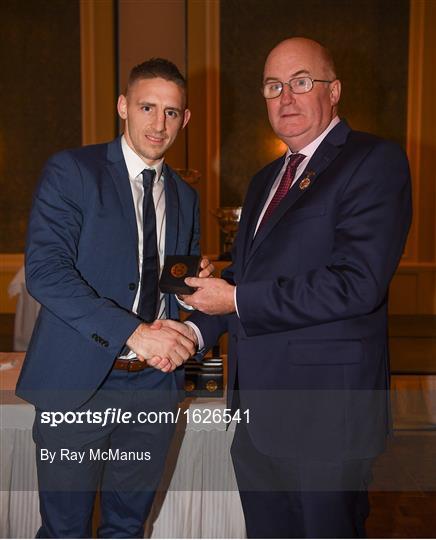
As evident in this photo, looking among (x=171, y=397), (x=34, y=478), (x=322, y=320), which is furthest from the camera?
(x=34, y=478)

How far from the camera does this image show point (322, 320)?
165 cm

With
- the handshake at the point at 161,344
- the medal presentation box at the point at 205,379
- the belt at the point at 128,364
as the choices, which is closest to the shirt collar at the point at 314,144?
the handshake at the point at 161,344

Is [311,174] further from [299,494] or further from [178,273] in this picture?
[299,494]

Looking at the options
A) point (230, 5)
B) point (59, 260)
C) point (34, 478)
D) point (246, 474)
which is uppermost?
point (230, 5)

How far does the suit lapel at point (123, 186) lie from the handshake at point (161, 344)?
236mm

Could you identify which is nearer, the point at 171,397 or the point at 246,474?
the point at 246,474

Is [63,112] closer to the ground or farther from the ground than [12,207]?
farther from the ground

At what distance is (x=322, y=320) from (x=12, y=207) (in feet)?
22.2

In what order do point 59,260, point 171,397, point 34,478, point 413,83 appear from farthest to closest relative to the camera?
point 413,83, point 34,478, point 171,397, point 59,260

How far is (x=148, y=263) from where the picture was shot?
1.92m

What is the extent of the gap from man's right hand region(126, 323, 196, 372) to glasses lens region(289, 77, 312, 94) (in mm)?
763

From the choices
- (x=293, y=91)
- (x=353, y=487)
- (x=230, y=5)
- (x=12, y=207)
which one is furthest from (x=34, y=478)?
(x=230, y=5)

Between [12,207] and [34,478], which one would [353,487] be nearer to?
[34,478]

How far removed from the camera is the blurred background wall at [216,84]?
7547 millimetres
